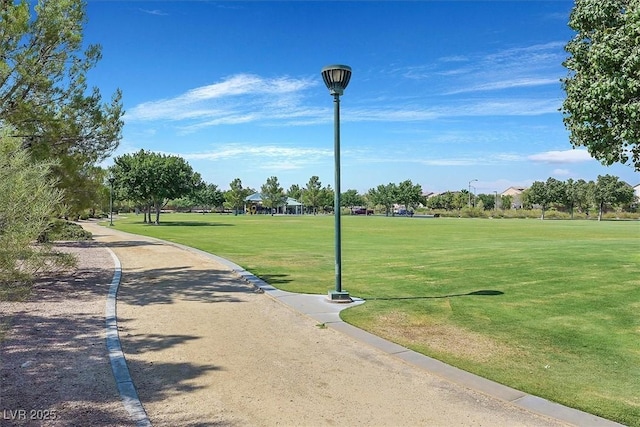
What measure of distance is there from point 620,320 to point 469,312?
2478mm

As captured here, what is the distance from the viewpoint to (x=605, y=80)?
6469 millimetres

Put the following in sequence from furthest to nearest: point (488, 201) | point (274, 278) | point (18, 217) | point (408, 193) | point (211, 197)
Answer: point (488, 201)
point (211, 197)
point (408, 193)
point (274, 278)
point (18, 217)

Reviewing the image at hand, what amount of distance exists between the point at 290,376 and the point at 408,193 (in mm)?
104958

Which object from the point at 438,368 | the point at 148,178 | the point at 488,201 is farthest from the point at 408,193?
the point at 438,368

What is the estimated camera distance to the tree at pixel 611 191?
276 feet

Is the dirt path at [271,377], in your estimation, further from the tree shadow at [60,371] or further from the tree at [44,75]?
the tree at [44,75]

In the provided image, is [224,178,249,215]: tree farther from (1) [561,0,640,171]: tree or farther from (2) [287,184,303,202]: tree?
(1) [561,0,640,171]: tree

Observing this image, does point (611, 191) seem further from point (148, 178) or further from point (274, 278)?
point (274, 278)

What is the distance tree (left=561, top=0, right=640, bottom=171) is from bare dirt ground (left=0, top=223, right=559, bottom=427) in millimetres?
4704

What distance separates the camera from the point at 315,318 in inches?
304

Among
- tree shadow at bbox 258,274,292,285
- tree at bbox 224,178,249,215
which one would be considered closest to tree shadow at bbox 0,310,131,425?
tree shadow at bbox 258,274,292,285

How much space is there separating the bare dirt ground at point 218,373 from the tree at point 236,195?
354 ft

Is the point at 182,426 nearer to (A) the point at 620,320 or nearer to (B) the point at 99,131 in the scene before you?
(A) the point at 620,320

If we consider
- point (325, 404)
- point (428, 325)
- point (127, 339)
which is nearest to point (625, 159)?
point (428, 325)
